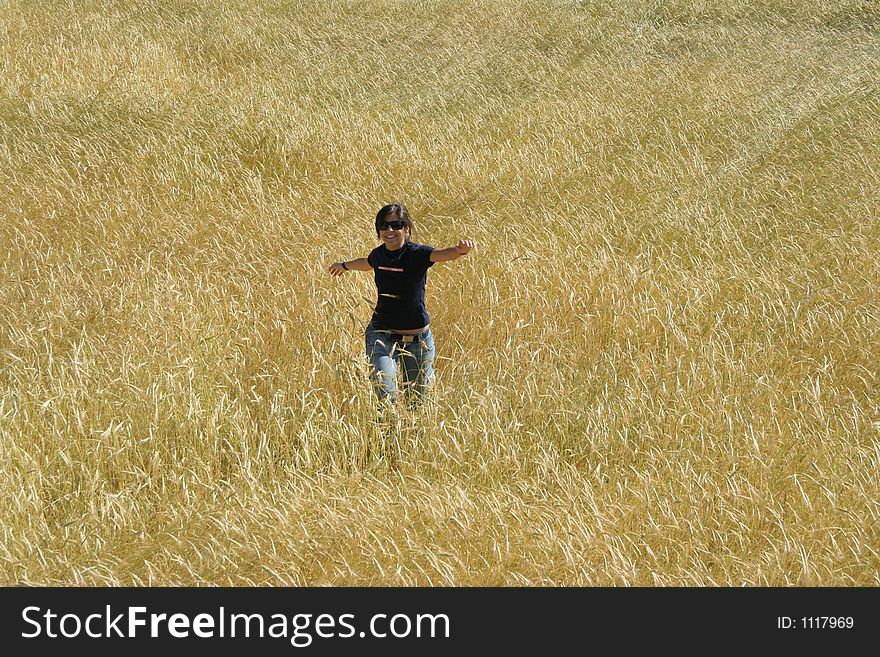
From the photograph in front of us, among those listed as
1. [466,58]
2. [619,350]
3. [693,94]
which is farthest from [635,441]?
[466,58]

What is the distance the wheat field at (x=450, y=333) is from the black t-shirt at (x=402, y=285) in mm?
328

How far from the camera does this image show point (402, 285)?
4430mm

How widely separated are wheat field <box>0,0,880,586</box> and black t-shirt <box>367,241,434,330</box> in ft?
1.08

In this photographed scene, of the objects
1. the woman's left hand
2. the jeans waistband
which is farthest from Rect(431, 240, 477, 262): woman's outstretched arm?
the jeans waistband

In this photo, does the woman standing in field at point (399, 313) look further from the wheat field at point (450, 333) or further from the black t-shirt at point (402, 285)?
the wheat field at point (450, 333)

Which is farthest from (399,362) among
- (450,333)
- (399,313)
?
(450,333)

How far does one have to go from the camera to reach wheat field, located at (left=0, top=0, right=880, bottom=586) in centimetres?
338

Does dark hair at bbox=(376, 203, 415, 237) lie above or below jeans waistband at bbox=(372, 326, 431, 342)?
above

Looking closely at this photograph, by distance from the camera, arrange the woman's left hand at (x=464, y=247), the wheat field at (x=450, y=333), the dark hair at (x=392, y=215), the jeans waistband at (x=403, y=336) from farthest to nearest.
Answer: the jeans waistband at (x=403, y=336) < the dark hair at (x=392, y=215) < the woman's left hand at (x=464, y=247) < the wheat field at (x=450, y=333)

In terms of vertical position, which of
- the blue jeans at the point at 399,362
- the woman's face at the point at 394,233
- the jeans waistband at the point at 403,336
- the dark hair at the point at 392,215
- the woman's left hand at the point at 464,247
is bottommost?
the blue jeans at the point at 399,362

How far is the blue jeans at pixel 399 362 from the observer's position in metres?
4.36

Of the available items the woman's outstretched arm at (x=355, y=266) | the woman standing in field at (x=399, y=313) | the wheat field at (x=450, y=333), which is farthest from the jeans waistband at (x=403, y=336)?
the woman's outstretched arm at (x=355, y=266)

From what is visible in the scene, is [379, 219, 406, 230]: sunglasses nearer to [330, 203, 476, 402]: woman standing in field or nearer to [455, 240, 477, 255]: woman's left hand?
[330, 203, 476, 402]: woman standing in field

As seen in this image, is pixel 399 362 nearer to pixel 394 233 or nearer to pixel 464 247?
pixel 394 233
